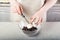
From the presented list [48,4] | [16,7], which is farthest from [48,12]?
[16,7]

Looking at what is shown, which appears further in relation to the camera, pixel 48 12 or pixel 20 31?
pixel 48 12

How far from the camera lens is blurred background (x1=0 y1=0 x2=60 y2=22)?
0.69 meters

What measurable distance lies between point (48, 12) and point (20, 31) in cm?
21

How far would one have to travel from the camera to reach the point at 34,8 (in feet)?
2.41

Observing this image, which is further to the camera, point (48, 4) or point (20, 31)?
point (48, 4)

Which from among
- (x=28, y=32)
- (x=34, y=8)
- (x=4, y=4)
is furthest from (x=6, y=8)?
(x=28, y=32)

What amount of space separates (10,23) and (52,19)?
20cm

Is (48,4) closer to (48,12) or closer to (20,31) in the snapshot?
(48,12)

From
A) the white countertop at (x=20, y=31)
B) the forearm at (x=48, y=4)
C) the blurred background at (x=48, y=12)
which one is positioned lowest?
the white countertop at (x=20, y=31)

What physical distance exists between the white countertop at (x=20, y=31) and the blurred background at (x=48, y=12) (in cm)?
4

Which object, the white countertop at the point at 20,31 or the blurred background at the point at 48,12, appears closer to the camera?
the white countertop at the point at 20,31

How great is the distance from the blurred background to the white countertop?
4 cm

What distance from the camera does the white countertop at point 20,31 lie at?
0.56 meters

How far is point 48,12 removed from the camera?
72cm
